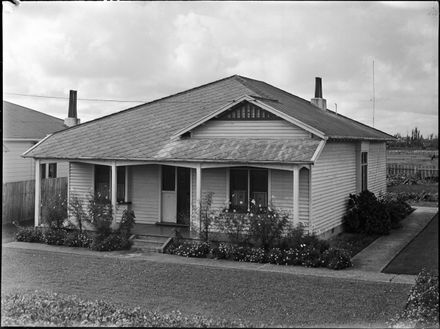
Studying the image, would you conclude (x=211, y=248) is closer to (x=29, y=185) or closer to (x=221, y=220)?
(x=221, y=220)

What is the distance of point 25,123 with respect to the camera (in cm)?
514

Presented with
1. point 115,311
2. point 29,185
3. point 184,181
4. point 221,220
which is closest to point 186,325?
point 115,311

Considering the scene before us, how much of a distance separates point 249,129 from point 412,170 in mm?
7617

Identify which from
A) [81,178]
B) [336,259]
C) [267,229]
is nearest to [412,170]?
[336,259]

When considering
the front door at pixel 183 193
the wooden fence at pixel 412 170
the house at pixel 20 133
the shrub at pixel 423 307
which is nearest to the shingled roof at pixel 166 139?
the front door at pixel 183 193

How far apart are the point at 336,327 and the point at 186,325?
0.99 metres

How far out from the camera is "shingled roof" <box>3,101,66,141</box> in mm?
3899

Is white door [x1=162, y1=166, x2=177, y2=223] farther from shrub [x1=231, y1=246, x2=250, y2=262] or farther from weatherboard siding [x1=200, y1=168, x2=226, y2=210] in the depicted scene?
shrub [x1=231, y1=246, x2=250, y2=262]

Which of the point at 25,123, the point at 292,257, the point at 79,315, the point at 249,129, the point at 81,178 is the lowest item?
the point at 292,257

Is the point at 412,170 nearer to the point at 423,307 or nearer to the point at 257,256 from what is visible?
the point at 423,307

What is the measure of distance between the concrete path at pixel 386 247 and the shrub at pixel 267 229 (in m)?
1.54

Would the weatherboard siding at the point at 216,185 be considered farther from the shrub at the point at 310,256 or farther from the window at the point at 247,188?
the shrub at the point at 310,256

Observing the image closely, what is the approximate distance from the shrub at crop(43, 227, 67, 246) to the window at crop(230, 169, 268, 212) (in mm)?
3376

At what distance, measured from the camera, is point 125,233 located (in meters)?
10.8
